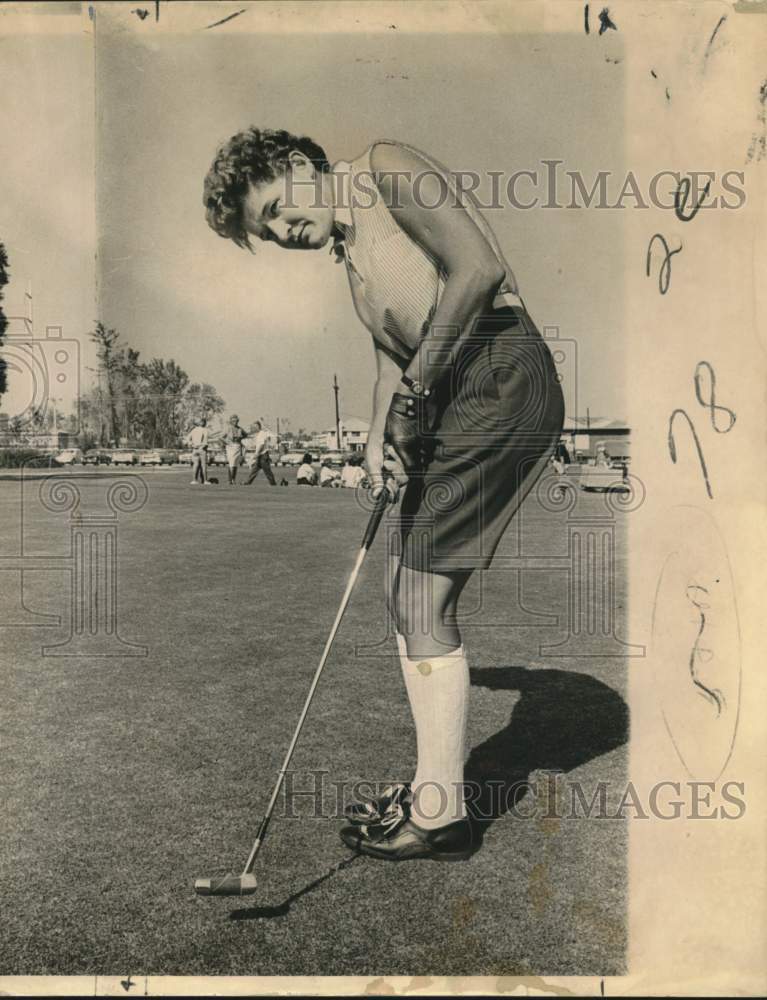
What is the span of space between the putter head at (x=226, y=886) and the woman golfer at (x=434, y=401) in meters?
0.38

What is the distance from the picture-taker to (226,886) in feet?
7.20

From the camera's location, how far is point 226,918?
7.00 ft

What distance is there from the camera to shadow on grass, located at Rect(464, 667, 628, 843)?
2.83m

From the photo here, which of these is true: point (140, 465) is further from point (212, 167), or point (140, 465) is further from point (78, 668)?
point (212, 167)

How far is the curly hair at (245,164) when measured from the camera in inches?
106

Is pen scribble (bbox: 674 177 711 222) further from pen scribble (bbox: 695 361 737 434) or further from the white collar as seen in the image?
the white collar

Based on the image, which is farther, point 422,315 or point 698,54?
point 422,315

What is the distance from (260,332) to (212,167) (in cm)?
105

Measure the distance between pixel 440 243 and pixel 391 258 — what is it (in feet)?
0.76

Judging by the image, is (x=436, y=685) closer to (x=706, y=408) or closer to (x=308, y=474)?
(x=706, y=408)

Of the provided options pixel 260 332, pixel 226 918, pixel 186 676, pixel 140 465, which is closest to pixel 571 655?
pixel 186 676

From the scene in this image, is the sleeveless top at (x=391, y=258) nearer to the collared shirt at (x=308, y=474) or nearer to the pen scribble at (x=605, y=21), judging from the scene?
the pen scribble at (x=605, y=21)

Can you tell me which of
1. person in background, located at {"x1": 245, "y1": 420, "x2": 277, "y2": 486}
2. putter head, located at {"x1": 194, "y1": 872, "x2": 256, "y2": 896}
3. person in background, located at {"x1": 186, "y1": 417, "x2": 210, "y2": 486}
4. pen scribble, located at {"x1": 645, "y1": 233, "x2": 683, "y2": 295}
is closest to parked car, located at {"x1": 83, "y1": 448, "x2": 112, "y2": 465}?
putter head, located at {"x1": 194, "y1": 872, "x2": 256, "y2": 896}

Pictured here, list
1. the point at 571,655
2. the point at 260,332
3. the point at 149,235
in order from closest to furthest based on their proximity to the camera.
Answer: the point at 149,235
the point at 260,332
the point at 571,655
